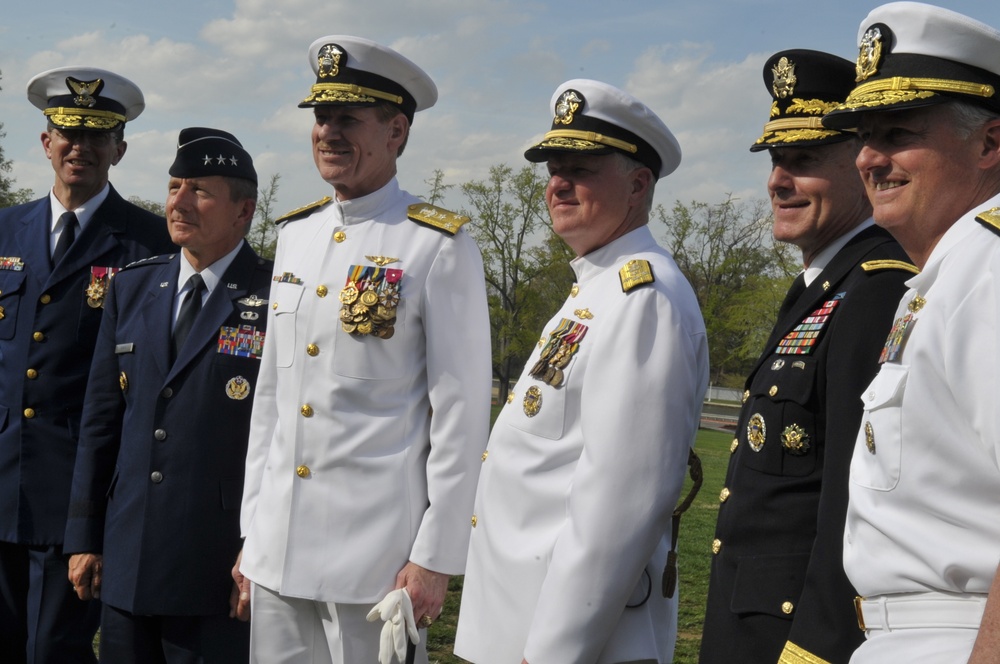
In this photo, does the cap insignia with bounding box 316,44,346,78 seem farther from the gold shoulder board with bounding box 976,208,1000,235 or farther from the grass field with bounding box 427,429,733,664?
the grass field with bounding box 427,429,733,664

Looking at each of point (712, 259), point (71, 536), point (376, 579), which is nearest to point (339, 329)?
point (376, 579)

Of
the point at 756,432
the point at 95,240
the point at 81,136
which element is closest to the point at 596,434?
the point at 756,432

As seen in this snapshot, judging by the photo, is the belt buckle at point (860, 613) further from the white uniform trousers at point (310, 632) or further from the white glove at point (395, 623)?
the white uniform trousers at point (310, 632)

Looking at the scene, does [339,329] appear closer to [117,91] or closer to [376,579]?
[376,579]

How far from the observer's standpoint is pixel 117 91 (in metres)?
5.39

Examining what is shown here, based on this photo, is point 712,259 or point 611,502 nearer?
point 611,502

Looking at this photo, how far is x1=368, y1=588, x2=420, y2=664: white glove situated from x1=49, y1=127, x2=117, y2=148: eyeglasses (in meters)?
3.06

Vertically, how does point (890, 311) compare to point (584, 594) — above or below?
above

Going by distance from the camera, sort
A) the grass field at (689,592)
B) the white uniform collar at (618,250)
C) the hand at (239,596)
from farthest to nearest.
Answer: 1. the grass field at (689,592)
2. the hand at (239,596)
3. the white uniform collar at (618,250)

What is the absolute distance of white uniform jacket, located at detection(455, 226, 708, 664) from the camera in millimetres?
2758

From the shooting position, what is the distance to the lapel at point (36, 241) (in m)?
5.00

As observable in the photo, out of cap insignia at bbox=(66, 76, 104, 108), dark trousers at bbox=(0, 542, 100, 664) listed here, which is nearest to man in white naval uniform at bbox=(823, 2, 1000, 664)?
dark trousers at bbox=(0, 542, 100, 664)

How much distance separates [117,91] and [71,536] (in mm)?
2355

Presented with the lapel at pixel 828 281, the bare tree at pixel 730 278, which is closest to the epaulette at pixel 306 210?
the lapel at pixel 828 281
